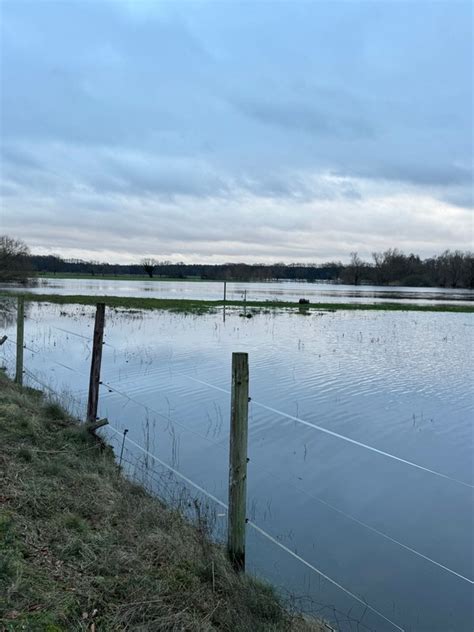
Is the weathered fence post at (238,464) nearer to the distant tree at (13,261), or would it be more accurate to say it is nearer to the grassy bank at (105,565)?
the grassy bank at (105,565)

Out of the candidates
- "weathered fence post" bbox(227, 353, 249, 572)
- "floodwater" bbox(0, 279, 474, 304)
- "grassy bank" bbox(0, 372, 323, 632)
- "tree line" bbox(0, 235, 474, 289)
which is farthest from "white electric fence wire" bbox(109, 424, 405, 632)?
"tree line" bbox(0, 235, 474, 289)

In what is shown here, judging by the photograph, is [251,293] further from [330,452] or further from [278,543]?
[278,543]

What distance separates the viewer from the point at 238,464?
4.40m

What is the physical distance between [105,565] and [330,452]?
5060 millimetres

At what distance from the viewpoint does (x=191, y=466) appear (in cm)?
732

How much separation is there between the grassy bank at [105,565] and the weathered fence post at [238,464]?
0.17 m

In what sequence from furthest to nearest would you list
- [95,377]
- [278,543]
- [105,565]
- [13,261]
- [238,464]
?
[13,261], [95,377], [278,543], [238,464], [105,565]

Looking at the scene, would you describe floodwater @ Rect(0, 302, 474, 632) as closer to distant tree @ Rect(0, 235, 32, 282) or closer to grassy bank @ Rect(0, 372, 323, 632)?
grassy bank @ Rect(0, 372, 323, 632)

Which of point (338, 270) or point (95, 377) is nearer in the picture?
point (95, 377)

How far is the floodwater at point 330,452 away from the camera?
484 centimetres

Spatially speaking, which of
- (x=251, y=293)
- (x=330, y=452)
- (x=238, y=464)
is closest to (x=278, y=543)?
(x=238, y=464)

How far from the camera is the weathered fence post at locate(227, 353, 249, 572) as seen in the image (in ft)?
14.4

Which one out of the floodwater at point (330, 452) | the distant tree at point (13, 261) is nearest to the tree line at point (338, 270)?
the distant tree at point (13, 261)

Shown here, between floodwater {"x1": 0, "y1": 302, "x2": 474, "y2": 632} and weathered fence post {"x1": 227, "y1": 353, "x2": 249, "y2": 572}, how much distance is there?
0.70 m
